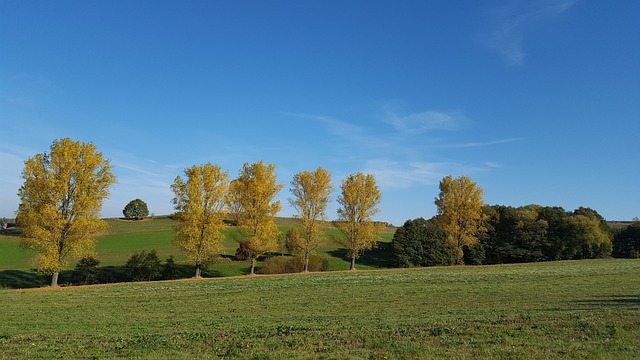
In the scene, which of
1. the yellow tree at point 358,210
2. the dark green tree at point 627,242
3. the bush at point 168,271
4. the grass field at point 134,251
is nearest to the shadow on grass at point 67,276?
the grass field at point 134,251

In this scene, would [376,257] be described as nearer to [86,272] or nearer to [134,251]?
[134,251]

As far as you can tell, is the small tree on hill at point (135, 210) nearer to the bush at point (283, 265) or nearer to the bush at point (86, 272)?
the bush at point (86, 272)

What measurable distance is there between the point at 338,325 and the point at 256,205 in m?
36.4

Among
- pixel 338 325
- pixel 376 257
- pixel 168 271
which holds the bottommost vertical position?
pixel 168 271

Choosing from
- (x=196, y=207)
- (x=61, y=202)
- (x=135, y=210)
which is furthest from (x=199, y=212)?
(x=135, y=210)

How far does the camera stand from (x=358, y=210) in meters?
57.3

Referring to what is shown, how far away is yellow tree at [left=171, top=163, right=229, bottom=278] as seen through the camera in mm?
46344

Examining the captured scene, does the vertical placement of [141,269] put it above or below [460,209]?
below

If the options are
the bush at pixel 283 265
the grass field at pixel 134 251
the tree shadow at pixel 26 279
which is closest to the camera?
the tree shadow at pixel 26 279

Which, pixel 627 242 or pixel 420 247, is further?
pixel 627 242

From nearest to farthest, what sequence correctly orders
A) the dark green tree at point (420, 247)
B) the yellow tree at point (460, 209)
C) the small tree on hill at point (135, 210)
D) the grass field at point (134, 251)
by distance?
the grass field at point (134, 251), the yellow tree at point (460, 209), the dark green tree at point (420, 247), the small tree on hill at point (135, 210)

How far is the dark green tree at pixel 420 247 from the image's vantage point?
245 ft

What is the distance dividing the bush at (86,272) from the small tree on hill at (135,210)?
82709mm

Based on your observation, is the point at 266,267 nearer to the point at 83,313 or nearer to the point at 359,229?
the point at 359,229
